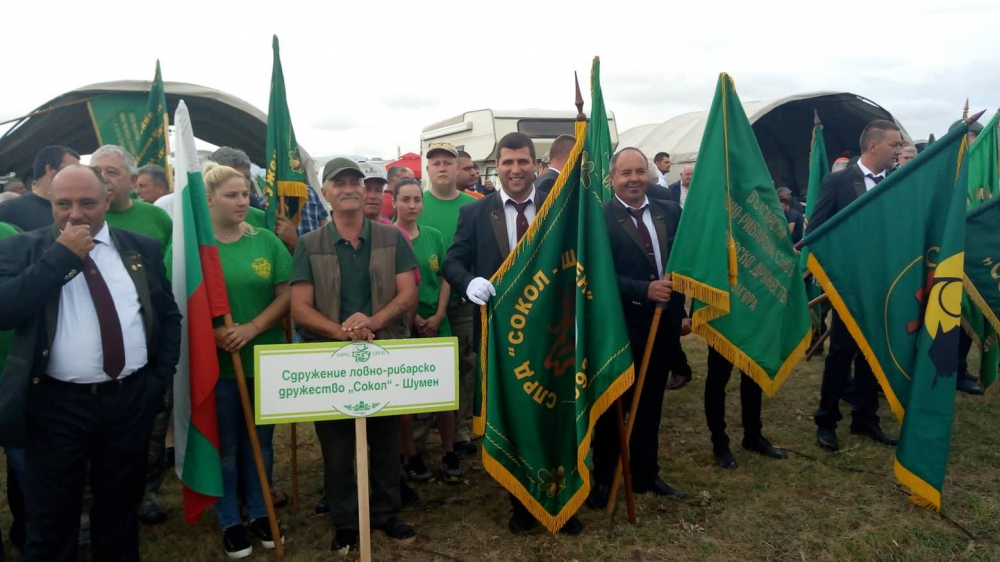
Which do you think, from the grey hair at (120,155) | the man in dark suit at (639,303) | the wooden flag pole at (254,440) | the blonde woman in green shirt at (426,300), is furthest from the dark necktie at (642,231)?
the grey hair at (120,155)

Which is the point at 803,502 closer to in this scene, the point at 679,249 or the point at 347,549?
the point at 679,249

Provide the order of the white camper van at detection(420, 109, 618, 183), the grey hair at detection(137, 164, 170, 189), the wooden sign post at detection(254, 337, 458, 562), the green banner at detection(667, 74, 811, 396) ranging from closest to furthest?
1. the wooden sign post at detection(254, 337, 458, 562)
2. the green banner at detection(667, 74, 811, 396)
3. the grey hair at detection(137, 164, 170, 189)
4. the white camper van at detection(420, 109, 618, 183)

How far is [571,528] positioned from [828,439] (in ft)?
8.00

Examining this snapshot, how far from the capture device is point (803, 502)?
4066 mm

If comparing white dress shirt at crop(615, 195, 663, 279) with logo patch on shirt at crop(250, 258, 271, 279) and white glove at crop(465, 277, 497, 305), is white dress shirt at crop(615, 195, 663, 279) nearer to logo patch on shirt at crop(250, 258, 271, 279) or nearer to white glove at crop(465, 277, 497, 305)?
white glove at crop(465, 277, 497, 305)

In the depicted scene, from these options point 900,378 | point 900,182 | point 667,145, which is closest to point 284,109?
point 900,182

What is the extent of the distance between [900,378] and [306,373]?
344 centimetres

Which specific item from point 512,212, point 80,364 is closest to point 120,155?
point 80,364

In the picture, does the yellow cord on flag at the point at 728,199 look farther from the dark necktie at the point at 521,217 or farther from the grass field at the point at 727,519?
the grass field at the point at 727,519

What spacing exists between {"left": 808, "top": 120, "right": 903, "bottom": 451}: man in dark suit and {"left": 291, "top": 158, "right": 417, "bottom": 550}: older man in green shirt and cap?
332 centimetres

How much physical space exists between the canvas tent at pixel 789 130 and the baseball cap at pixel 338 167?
453 inches

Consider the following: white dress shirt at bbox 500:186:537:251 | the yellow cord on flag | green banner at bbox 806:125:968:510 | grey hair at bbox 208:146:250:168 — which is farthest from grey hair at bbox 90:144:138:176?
green banner at bbox 806:125:968:510

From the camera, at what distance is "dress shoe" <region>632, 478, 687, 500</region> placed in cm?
416

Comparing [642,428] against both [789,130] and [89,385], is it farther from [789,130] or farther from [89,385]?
[789,130]
